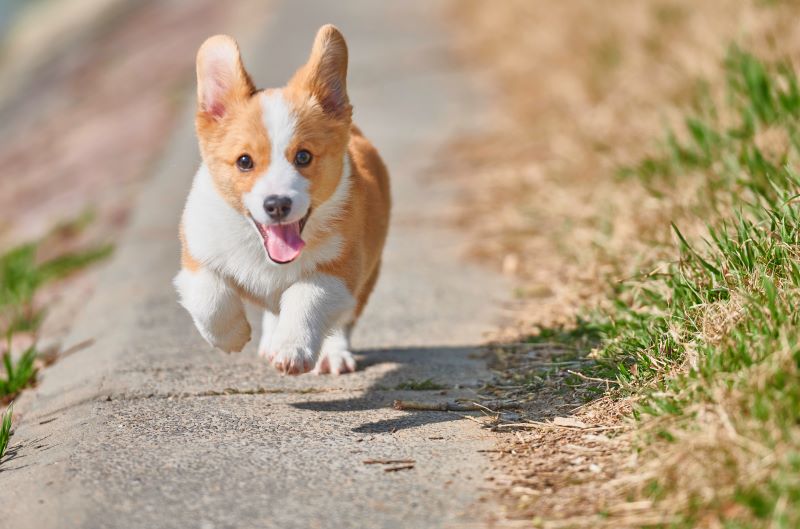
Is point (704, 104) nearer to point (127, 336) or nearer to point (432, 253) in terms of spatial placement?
point (432, 253)

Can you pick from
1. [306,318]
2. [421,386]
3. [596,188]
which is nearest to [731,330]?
[421,386]

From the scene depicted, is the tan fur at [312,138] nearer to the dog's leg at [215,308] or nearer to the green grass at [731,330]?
the dog's leg at [215,308]

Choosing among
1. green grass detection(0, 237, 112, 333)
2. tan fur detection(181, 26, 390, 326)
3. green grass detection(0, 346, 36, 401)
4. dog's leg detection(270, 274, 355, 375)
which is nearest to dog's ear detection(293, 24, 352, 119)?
tan fur detection(181, 26, 390, 326)

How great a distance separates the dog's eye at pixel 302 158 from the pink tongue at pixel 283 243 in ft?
0.66

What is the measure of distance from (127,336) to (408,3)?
11.5 m

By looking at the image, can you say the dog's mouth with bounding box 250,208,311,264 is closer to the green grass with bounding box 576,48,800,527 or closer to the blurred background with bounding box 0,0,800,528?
the blurred background with bounding box 0,0,800,528

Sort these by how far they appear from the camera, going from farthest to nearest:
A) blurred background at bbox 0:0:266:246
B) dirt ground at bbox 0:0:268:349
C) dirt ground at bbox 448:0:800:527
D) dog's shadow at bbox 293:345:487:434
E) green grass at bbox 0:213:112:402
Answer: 1. blurred background at bbox 0:0:266:246
2. dirt ground at bbox 0:0:268:349
3. green grass at bbox 0:213:112:402
4. dog's shadow at bbox 293:345:487:434
5. dirt ground at bbox 448:0:800:527

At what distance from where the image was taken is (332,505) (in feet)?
10.2

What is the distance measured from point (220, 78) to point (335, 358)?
1205mm

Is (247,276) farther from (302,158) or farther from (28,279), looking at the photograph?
(28,279)

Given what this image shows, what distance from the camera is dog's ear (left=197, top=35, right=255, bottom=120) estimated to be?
12.9ft

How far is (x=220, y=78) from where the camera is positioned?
13.0 feet

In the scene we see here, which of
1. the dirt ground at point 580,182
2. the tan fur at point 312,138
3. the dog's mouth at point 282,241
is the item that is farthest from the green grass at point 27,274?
the dirt ground at point 580,182

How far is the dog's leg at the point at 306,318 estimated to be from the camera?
3.70 metres
